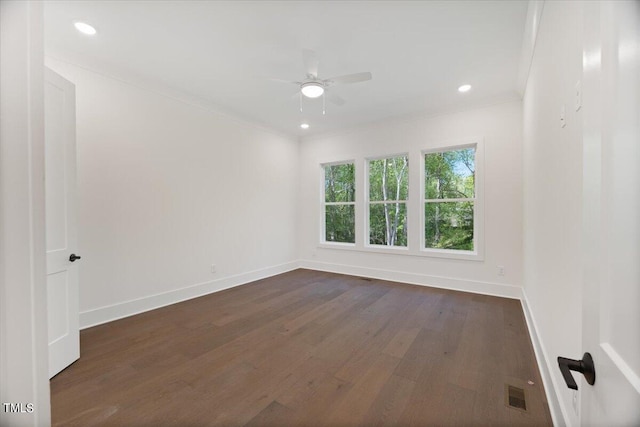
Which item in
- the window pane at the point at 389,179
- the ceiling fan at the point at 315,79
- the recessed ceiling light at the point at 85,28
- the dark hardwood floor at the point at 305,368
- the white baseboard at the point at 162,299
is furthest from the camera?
the window pane at the point at 389,179

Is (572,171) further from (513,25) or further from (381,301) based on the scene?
(381,301)

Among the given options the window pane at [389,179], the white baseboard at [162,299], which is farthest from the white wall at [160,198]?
the window pane at [389,179]

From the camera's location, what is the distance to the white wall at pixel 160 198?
279cm

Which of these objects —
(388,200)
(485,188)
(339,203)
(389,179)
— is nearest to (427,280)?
(388,200)

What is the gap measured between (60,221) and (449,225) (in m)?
4.60

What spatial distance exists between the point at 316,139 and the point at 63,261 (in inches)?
172

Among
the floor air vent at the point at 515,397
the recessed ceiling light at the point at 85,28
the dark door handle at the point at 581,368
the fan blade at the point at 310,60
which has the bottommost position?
the floor air vent at the point at 515,397

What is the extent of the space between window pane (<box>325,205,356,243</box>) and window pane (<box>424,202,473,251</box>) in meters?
1.40

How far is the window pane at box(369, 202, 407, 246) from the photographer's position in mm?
4636

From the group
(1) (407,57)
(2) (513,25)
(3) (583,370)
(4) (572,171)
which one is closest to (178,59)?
(1) (407,57)

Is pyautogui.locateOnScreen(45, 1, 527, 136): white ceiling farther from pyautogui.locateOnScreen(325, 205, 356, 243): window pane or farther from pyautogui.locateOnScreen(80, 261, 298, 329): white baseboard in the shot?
pyautogui.locateOnScreen(80, 261, 298, 329): white baseboard

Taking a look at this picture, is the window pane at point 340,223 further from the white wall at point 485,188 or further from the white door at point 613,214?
the white door at point 613,214

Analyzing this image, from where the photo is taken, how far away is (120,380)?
1876 mm

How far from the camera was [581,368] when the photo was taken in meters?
0.60
